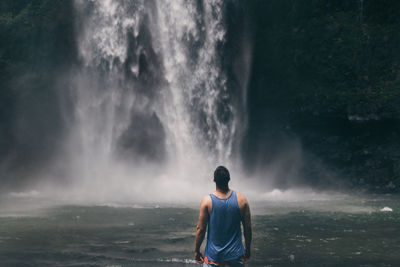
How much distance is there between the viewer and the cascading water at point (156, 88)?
97.4 feet

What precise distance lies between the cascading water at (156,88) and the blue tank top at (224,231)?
22.8 m

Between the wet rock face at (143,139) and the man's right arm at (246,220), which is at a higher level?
the wet rock face at (143,139)

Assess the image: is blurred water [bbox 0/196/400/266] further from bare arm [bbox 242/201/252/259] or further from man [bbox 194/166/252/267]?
man [bbox 194/166/252/267]

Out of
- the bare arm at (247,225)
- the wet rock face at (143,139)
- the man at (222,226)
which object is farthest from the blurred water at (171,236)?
the wet rock face at (143,139)

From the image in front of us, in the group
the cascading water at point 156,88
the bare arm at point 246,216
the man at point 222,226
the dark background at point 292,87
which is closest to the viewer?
the man at point 222,226

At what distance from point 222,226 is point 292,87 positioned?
26.5 metres

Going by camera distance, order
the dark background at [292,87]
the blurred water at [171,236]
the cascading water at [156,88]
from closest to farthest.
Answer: the blurred water at [171,236] < the cascading water at [156,88] < the dark background at [292,87]

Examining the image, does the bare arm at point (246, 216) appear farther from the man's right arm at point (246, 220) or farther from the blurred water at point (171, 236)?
the blurred water at point (171, 236)

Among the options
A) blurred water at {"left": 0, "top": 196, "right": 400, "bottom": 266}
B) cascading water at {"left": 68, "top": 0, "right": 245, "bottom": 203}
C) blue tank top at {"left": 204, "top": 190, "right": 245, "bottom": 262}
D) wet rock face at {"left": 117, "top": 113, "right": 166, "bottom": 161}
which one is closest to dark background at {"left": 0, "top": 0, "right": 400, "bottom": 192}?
cascading water at {"left": 68, "top": 0, "right": 245, "bottom": 203}

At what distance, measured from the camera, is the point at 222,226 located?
A: 624 centimetres

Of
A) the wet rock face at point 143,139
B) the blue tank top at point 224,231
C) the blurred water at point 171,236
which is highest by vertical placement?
the wet rock face at point 143,139

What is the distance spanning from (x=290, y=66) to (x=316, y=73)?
1.58m

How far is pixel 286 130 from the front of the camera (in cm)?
3241

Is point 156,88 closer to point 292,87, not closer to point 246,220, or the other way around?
point 292,87
